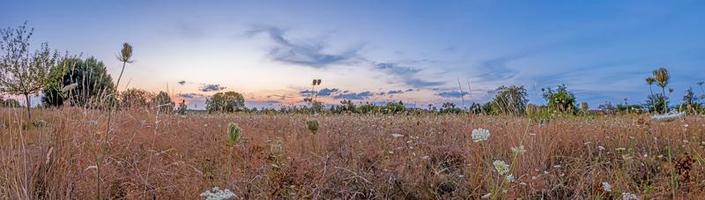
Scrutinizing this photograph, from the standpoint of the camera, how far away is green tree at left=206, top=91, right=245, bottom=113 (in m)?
13.2

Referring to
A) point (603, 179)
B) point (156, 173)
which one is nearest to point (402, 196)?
point (603, 179)

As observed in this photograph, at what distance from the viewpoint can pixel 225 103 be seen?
14094 mm

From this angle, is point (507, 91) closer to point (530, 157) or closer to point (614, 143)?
point (614, 143)

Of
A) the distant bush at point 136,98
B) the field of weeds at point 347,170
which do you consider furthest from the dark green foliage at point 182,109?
the field of weeds at point 347,170

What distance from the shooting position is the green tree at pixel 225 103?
1316cm

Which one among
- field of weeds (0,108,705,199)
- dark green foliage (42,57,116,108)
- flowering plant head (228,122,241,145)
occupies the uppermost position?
dark green foliage (42,57,116,108)

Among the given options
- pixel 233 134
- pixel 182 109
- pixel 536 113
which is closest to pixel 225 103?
pixel 182 109

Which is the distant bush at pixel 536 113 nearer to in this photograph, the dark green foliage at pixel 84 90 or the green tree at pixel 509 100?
the green tree at pixel 509 100

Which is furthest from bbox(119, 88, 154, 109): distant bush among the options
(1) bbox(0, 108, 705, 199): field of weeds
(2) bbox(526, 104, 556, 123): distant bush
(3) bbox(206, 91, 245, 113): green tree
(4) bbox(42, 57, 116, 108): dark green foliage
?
(2) bbox(526, 104, 556, 123): distant bush

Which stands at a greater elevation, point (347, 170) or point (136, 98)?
point (136, 98)

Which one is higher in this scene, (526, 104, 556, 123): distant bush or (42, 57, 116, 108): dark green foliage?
(42, 57, 116, 108): dark green foliage

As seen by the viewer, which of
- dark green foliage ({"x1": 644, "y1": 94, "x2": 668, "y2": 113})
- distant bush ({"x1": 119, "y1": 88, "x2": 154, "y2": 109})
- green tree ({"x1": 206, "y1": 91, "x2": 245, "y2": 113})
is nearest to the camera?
dark green foliage ({"x1": 644, "y1": 94, "x2": 668, "y2": 113})

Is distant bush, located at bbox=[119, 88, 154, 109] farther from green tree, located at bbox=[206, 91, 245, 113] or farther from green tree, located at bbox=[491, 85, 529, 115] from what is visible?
green tree, located at bbox=[491, 85, 529, 115]

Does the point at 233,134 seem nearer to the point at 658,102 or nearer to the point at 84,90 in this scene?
the point at 84,90
